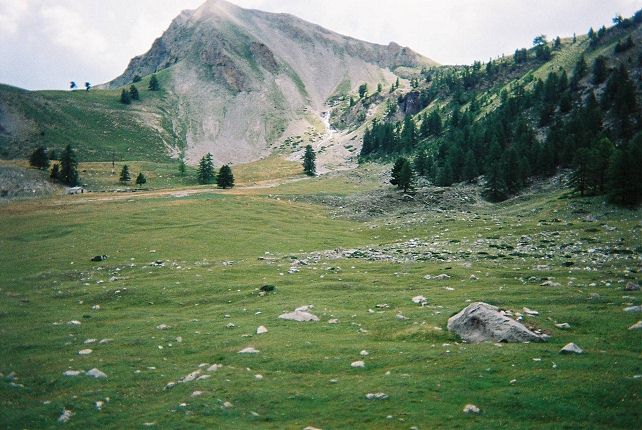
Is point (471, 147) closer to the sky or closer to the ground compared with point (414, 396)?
closer to the sky

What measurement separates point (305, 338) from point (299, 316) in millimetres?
4191

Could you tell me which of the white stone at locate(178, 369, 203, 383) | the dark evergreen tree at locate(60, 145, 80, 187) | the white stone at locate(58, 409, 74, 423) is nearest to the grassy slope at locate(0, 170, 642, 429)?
the white stone at locate(58, 409, 74, 423)

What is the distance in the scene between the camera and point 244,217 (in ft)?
259

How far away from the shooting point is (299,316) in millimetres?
29250

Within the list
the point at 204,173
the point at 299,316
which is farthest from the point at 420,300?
the point at 204,173

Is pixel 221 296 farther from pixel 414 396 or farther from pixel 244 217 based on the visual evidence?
pixel 244 217

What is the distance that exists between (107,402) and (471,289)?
26.8m

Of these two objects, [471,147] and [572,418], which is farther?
[471,147]

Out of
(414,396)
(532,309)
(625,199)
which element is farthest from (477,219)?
(414,396)

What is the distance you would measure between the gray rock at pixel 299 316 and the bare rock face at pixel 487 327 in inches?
364

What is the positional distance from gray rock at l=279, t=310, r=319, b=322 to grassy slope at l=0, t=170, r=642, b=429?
1.15 m

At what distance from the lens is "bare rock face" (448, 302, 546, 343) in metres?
22.4

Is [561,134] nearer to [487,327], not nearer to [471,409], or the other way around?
[487,327]

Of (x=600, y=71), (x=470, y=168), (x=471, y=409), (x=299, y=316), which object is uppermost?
(x=600, y=71)
